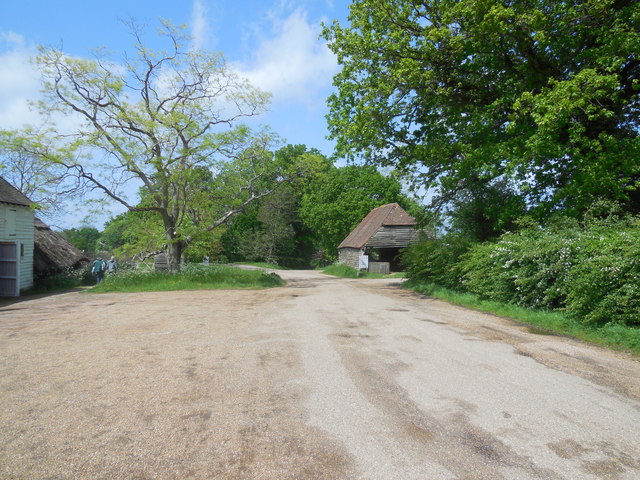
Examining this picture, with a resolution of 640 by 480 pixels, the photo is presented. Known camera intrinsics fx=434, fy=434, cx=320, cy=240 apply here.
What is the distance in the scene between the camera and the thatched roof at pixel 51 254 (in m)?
21.5

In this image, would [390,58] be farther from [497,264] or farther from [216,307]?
[216,307]

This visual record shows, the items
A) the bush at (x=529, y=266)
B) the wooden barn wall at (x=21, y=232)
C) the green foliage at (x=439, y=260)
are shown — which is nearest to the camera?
the bush at (x=529, y=266)

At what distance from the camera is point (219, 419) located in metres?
4.55

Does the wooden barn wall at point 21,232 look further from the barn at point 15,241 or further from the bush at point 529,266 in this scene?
the bush at point 529,266

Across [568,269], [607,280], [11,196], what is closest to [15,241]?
[11,196]

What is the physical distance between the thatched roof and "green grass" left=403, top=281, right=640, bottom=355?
19.5 m

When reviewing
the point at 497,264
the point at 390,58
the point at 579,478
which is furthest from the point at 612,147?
the point at 579,478

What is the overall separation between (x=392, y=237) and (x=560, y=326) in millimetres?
27574

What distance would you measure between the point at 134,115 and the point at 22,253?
7.96m

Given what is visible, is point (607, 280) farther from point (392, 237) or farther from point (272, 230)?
point (272, 230)

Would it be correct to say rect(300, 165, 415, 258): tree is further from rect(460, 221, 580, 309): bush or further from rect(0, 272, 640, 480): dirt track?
rect(0, 272, 640, 480): dirt track

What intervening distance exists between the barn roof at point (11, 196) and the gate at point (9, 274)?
6.80ft

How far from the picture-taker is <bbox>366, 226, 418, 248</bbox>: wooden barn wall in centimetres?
3688

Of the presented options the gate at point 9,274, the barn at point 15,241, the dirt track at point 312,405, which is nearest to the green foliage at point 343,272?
the barn at point 15,241
